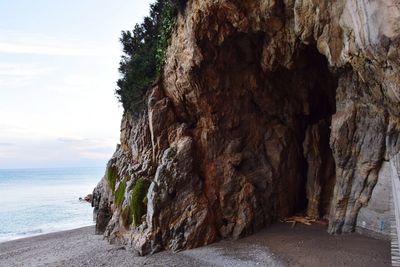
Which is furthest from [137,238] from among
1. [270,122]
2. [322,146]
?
[322,146]

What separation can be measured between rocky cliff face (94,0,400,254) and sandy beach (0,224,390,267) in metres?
0.88

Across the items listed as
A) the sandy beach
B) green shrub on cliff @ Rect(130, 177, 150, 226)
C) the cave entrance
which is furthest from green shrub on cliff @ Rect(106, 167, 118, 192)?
the cave entrance

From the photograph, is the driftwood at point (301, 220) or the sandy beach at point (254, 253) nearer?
the sandy beach at point (254, 253)

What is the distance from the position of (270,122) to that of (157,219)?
8.23 metres

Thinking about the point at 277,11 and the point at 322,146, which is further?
the point at 322,146

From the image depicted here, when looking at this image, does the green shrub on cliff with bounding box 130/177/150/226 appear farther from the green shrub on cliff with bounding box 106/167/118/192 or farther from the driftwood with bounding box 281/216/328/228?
the driftwood with bounding box 281/216/328/228

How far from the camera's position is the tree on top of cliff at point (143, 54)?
20.9 meters

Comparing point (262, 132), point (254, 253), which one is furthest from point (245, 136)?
point (254, 253)

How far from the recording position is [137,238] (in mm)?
17844

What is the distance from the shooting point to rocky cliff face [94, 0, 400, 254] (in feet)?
51.3

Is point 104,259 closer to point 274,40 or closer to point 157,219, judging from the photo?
point 157,219

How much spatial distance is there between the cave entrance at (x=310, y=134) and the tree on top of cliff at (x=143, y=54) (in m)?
6.62

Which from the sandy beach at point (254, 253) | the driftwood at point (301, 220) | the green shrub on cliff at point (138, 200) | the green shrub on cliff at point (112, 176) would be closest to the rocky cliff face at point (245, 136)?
the green shrub on cliff at point (138, 200)

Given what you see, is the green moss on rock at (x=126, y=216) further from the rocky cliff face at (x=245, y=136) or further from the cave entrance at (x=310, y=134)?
the cave entrance at (x=310, y=134)
